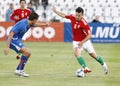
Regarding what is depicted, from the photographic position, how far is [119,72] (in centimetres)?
1645

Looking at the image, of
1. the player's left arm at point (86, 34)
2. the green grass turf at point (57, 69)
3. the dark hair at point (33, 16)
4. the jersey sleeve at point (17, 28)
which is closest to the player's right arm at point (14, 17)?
the green grass turf at point (57, 69)

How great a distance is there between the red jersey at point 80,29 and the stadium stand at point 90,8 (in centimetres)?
1714

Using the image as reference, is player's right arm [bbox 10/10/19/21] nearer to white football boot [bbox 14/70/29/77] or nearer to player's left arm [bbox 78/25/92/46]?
white football boot [bbox 14/70/29/77]

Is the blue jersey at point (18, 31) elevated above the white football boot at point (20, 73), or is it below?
above

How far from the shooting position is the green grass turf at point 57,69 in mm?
14172

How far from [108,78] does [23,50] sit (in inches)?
102

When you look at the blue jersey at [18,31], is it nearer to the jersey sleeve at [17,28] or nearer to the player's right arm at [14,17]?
the jersey sleeve at [17,28]

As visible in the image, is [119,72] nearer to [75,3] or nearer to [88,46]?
[88,46]

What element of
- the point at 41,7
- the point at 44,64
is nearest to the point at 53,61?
the point at 44,64

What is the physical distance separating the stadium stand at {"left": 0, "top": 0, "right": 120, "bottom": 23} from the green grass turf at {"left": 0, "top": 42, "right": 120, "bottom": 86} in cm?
789

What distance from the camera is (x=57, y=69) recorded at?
56.4 ft

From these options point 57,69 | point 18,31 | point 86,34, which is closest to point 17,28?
point 18,31

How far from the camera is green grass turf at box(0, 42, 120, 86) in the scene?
14.2m

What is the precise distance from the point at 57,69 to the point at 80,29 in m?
2.12
